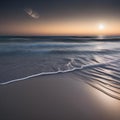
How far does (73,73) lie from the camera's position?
14.2 ft

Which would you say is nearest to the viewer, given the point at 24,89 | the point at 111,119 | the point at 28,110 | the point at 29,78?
the point at 111,119

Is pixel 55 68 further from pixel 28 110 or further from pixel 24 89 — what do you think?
pixel 28 110

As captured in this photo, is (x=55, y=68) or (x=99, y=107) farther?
(x=55, y=68)

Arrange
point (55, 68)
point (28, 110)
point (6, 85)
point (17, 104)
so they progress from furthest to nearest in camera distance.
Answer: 1. point (55, 68)
2. point (6, 85)
3. point (17, 104)
4. point (28, 110)

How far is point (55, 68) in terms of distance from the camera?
16.0ft

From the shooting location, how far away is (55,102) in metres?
2.71

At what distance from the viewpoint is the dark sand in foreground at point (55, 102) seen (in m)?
2.33

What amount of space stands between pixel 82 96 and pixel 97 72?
1630 millimetres

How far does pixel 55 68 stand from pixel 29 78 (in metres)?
1.13

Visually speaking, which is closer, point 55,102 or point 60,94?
point 55,102

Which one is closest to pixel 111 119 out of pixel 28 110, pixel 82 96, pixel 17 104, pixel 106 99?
pixel 106 99

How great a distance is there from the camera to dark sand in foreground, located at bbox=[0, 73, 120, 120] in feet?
7.66

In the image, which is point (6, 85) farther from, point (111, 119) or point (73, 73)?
point (111, 119)

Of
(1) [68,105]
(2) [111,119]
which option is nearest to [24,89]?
(1) [68,105]
